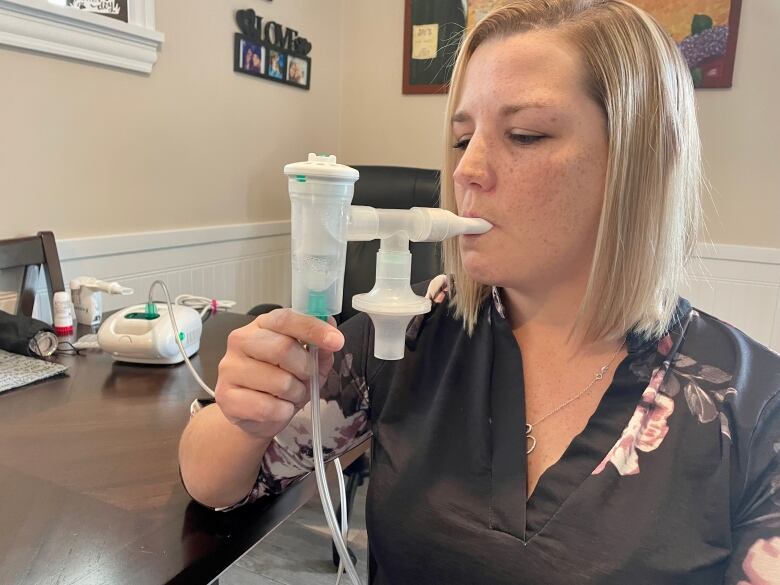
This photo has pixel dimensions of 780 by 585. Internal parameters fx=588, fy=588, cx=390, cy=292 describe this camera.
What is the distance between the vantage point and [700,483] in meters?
0.62

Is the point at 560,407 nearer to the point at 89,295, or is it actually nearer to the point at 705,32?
the point at 89,295

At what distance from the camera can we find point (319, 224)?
50 centimetres

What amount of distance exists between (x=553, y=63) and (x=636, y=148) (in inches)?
5.6

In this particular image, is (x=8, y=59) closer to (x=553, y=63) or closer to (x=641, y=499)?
(x=553, y=63)

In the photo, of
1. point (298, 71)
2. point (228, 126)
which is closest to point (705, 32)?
point (298, 71)

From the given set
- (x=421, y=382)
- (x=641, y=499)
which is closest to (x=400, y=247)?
(x=421, y=382)

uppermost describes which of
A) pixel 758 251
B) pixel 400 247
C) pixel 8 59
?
Result: pixel 8 59

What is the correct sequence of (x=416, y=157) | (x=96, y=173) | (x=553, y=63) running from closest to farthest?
(x=553, y=63) < (x=96, y=173) < (x=416, y=157)

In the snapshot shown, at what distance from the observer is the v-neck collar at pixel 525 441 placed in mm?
659

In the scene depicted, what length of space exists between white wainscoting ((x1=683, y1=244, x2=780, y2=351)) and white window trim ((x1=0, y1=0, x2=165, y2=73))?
1.95m

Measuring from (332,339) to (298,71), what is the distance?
2.17 meters

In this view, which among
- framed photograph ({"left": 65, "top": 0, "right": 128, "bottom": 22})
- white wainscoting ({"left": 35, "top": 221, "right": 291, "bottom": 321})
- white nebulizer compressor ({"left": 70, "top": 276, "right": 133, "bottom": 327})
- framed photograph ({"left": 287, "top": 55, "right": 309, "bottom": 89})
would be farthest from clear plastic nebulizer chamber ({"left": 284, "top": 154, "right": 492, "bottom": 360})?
framed photograph ({"left": 287, "top": 55, "right": 309, "bottom": 89})

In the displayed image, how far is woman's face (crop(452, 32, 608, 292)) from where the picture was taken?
27.1 inches

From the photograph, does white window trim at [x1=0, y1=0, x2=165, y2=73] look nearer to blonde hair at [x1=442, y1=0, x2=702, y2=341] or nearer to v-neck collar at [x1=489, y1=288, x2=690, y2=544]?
blonde hair at [x1=442, y1=0, x2=702, y2=341]
